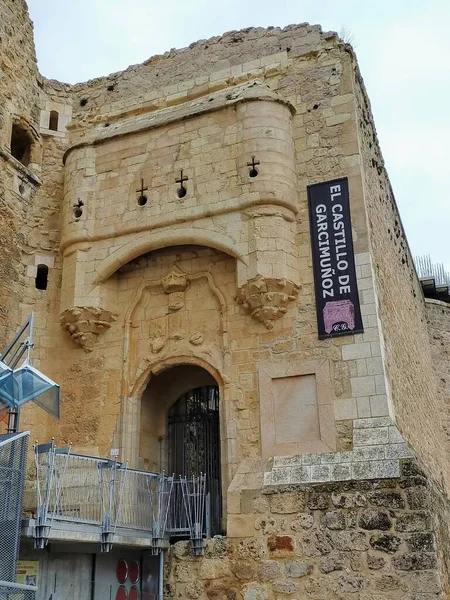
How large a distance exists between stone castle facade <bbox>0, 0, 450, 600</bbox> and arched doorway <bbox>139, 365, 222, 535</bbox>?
0.20ft

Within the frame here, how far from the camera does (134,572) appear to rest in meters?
8.38

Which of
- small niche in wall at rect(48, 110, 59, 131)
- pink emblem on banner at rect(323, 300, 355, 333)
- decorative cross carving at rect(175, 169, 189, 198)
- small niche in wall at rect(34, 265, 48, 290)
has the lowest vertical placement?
pink emblem on banner at rect(323, 300, 355, 333)

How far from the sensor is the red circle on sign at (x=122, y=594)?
8.20 meters

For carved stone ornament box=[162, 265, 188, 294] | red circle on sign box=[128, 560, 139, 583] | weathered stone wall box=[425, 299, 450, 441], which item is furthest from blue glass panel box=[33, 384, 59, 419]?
weathered stone wall box=[425, 299, 450, 441]

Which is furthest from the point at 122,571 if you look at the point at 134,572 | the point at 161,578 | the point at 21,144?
the point at 21,144

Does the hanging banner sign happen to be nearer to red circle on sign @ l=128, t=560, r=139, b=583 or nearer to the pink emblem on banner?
the pink emblem on banner

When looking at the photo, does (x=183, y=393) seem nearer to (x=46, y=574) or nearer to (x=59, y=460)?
(x=59, y=460)

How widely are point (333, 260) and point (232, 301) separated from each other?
58.0 inches

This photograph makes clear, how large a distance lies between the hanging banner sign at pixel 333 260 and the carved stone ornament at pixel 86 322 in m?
3.11

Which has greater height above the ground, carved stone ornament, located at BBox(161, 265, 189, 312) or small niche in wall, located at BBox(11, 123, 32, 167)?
small niche in wall, located at BBox(11, 123, 32, 167)

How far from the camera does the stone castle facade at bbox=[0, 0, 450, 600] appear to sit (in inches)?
303

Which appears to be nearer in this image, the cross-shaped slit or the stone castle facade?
the stone castle facade

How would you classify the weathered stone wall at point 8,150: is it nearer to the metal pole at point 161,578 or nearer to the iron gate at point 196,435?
the iron gate at point 196,435

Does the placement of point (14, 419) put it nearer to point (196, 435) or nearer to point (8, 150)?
point (196, 435)
